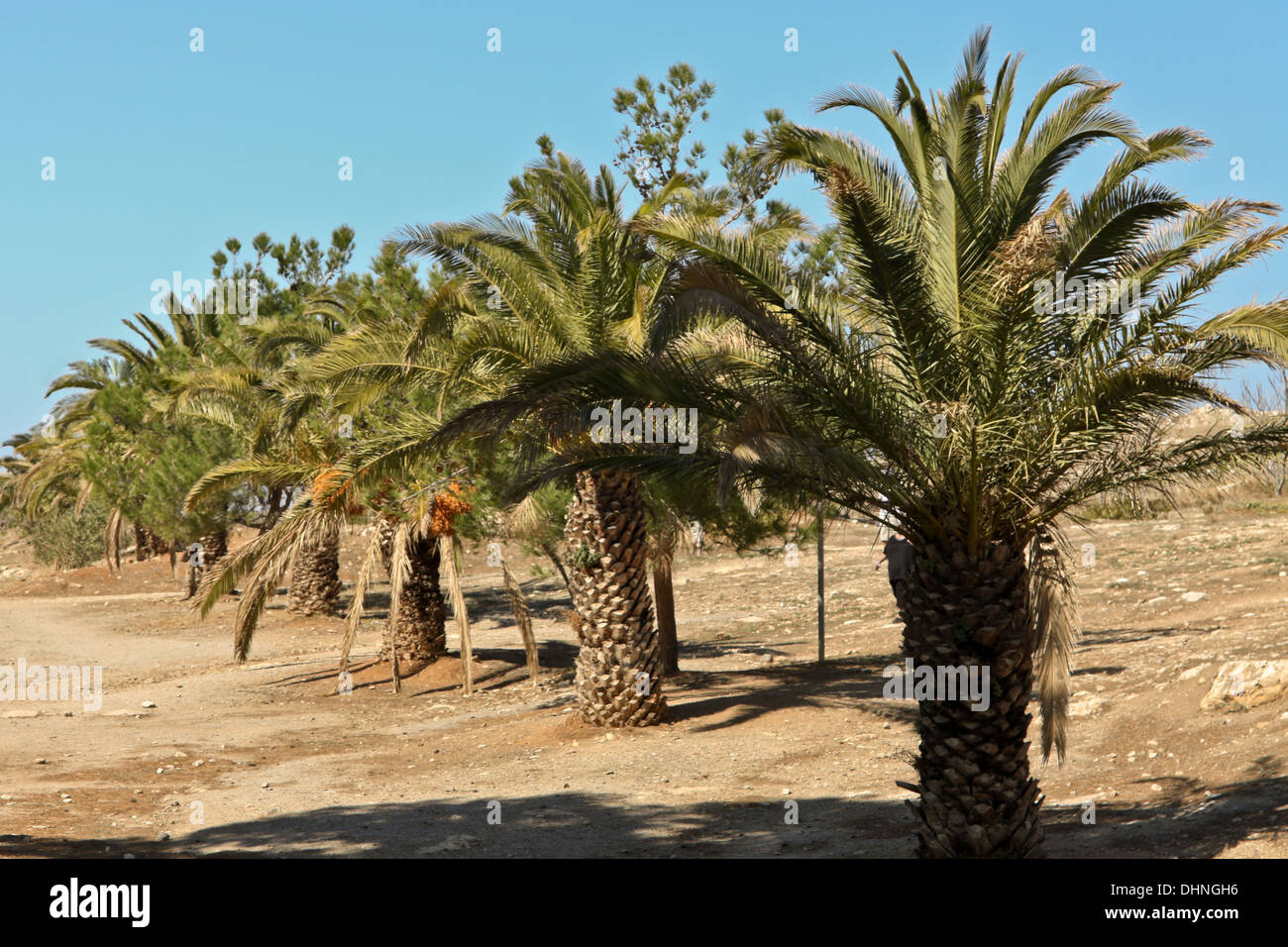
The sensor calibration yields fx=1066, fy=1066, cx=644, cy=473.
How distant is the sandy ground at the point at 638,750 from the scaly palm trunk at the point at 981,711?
29.7 inches

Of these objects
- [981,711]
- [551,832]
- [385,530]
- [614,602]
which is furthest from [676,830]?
[385,530]

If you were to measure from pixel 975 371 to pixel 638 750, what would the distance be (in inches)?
257

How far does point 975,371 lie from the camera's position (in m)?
7.06

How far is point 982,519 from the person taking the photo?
7.00m

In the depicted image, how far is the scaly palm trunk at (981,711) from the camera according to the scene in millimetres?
6945

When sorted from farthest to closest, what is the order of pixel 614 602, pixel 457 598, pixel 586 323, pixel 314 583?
pixel 314 583 < pixel 457 598 < pixel 614 602 < pixel 586 323

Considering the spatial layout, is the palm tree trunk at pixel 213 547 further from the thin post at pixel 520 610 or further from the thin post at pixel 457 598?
the thin post at pixel 520 610

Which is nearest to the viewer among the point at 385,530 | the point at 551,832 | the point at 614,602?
the point at 551,832

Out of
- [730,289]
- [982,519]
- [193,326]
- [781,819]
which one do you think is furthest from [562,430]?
[193,326]

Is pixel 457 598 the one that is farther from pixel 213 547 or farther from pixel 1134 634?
pixel 213 547

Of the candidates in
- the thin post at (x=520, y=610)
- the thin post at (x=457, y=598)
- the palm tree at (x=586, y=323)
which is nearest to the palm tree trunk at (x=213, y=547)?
the thin post at (x=457, y=598)

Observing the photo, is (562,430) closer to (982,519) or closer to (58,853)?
(982,519)

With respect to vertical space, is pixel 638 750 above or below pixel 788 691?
below

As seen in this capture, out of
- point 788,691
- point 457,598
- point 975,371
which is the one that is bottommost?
point 788,691
